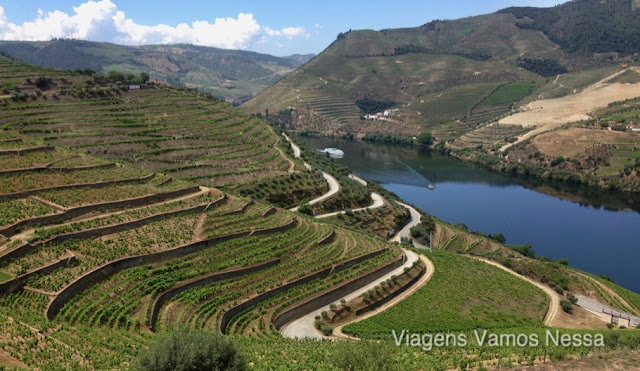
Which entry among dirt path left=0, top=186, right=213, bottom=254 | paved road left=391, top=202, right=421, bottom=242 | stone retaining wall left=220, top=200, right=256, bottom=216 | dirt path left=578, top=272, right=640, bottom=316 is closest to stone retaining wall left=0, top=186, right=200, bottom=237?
dirt path left=0, top=186, right=213, bottom=254

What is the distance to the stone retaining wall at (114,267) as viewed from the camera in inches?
Answer: 1217

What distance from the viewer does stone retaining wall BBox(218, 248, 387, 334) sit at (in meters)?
36.8

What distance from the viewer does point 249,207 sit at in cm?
5312

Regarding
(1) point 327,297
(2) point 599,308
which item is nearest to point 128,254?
(1) point 327,297

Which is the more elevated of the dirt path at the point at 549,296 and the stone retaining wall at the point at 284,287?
the stone retaining wall at the point at 284,287

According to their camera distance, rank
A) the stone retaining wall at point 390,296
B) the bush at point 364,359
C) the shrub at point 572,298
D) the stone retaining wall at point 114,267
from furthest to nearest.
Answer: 1. the shrub at point 572,298
2. the stone retaining wall at point 390,296
3. the stone retaining wall at point 114,267
4. the bush at point 364,359

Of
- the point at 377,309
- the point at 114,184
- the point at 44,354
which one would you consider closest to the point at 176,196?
the point at 114,184

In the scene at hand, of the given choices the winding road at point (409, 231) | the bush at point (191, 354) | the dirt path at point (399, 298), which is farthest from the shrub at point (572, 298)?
the bush at point (191, 354)

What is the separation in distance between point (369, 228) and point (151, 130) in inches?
1553

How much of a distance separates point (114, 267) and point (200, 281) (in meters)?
6.61

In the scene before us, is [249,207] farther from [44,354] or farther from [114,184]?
[44,354]

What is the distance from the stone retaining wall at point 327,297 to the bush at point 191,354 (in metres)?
16.3

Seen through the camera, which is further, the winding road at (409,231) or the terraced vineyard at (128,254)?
the winding road at (409,231)

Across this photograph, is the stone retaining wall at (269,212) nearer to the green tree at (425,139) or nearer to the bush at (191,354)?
the bush at (191,354)
